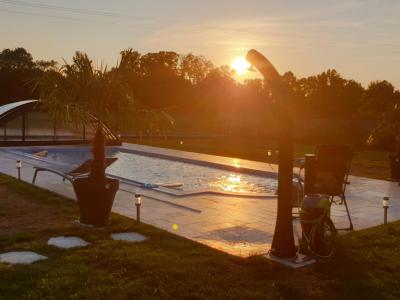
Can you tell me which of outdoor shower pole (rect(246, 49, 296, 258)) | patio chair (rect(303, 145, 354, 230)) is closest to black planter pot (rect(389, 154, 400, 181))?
patio chair (rect(303, 145, 354, 230))

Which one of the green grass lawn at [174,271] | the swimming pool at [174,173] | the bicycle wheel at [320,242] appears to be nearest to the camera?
the green grass lawn at [174,271]

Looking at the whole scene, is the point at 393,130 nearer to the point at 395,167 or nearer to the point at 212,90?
the point at 395,167

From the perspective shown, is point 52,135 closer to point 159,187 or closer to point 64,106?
point 159,187

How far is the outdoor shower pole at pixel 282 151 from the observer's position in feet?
20.8

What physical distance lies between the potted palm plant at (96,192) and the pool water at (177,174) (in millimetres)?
4844

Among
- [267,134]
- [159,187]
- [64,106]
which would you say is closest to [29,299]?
[64,106]

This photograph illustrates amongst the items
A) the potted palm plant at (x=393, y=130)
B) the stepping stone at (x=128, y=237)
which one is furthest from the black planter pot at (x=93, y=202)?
the potted palm plant at (x=393, y=130)

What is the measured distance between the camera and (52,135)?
76.8 ft

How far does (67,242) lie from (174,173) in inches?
393

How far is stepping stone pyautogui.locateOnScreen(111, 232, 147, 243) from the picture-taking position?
7.16 m

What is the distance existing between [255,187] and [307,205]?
302 inches

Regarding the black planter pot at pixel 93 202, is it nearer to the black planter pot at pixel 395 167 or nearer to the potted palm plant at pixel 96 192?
the potted palm plant at pixel 96 192

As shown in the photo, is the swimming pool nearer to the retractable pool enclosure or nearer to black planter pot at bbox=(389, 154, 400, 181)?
the retractable pool enclosure

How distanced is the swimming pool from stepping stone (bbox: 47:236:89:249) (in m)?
4.94
